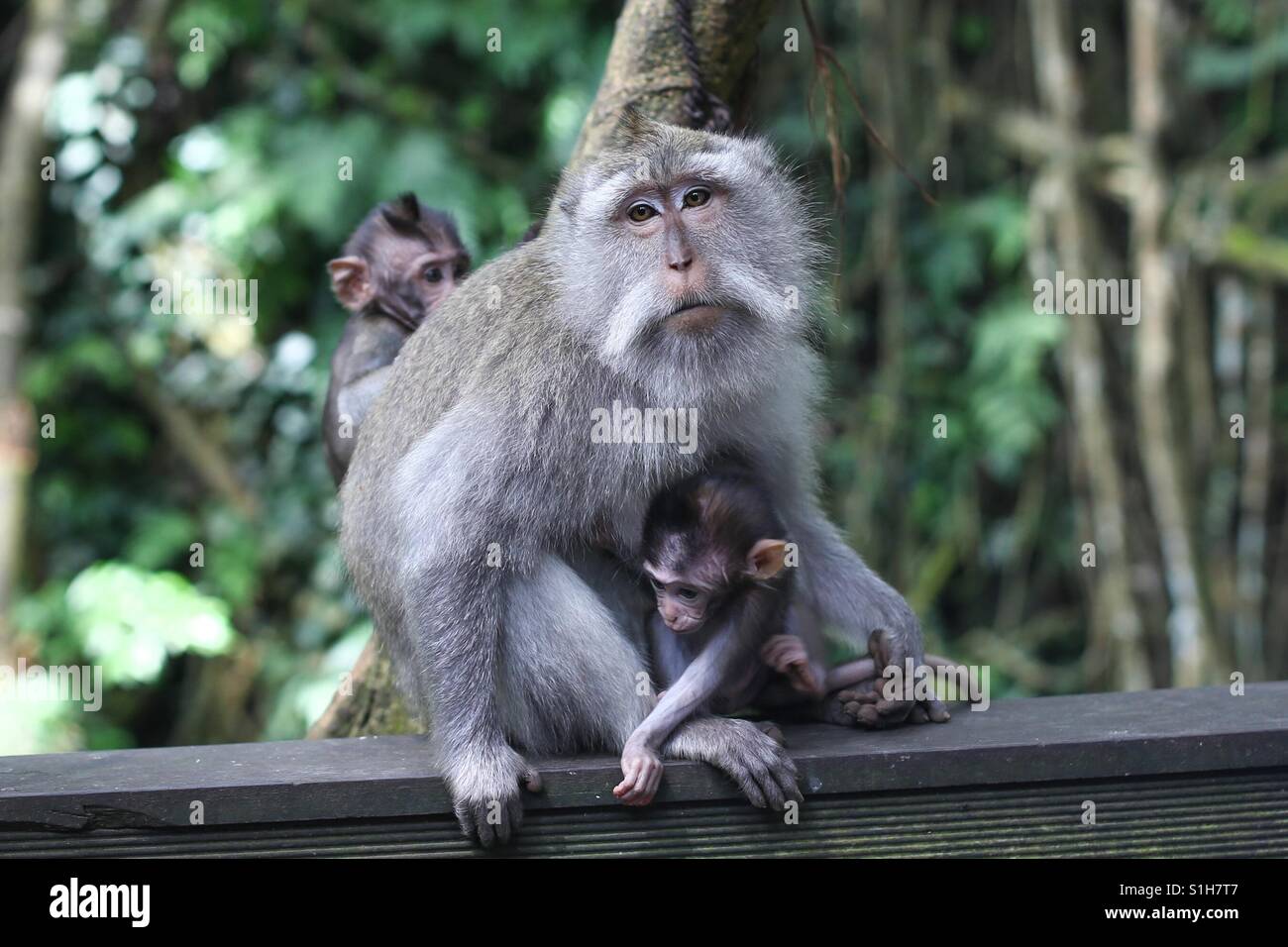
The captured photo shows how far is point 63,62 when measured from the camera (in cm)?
688

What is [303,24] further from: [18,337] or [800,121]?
[800,121]

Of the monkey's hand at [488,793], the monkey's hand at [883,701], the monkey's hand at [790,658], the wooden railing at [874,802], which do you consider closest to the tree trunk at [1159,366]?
the monkey's hand at [883,701]

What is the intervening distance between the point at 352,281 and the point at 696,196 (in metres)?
1.64

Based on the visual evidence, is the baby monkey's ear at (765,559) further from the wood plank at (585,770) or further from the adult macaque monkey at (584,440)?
the wood plank at (585,770)

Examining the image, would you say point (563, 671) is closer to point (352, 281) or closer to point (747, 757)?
point (747, 757)

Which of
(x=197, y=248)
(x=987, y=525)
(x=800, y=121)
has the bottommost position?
(x=987, y=525)

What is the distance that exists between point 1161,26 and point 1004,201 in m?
1.09

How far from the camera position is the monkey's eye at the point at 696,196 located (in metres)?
2.94

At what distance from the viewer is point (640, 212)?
9.72 feet

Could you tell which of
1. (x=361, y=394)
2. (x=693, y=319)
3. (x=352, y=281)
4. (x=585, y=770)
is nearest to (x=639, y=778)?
(x=585, y=770)

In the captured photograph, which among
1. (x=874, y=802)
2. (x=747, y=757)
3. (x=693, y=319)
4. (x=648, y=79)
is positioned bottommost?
(x=874, y=802)

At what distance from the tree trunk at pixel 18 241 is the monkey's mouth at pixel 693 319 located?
439 centimetres
